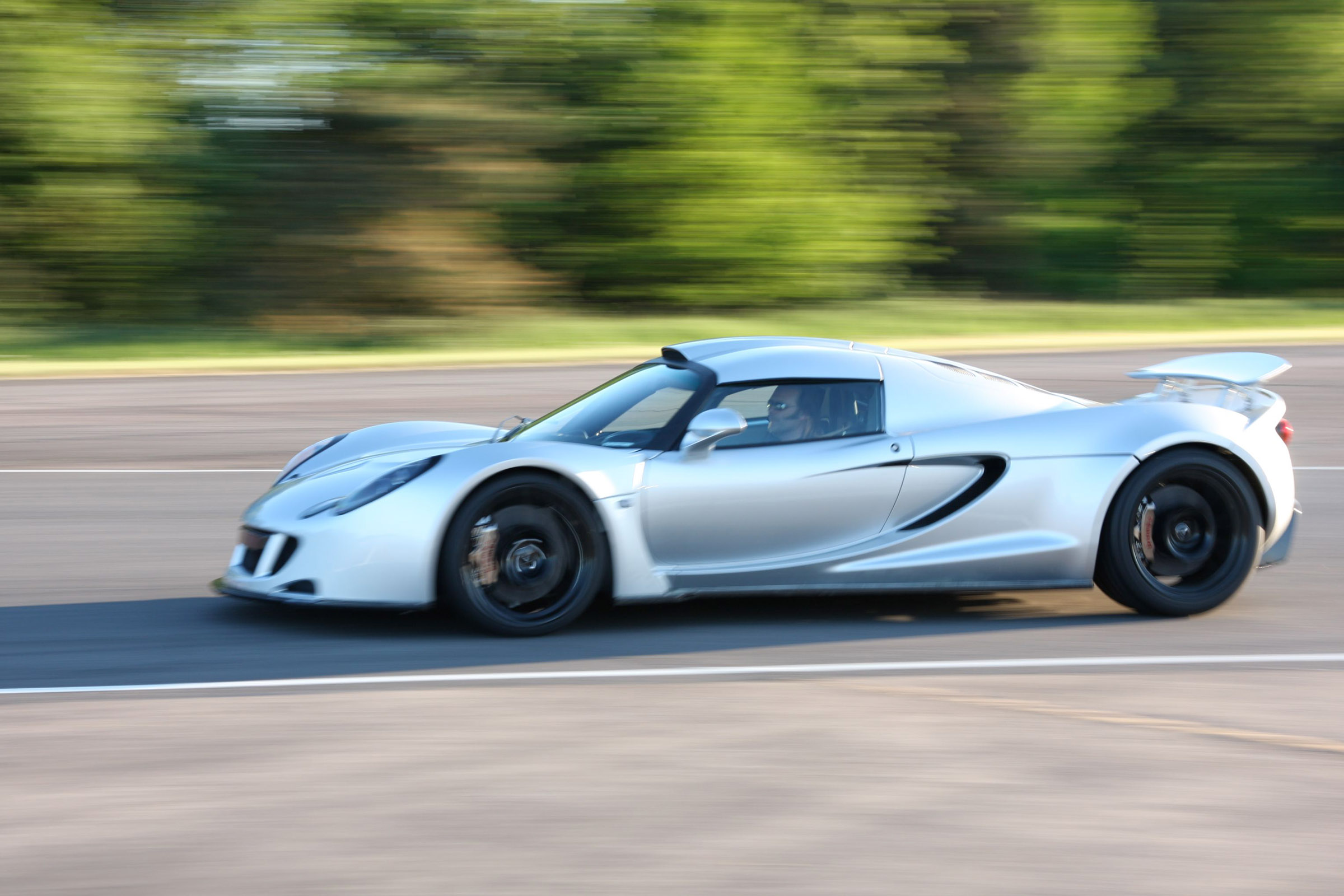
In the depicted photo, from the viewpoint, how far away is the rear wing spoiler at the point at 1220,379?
242 inches

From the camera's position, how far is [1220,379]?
20.2 ft

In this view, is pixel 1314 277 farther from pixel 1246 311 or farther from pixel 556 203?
pixel 556 203

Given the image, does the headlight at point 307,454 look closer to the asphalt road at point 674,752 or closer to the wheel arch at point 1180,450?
the asphalt road at point 674,752

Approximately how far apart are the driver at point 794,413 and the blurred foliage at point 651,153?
50.9 ft

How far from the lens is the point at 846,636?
18.3ft

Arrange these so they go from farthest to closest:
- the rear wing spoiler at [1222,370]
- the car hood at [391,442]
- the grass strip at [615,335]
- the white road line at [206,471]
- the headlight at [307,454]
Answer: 1. the grass strip at [615,335]
2. the white road line at [206,471]
3. the headlight at [307,454]
4. the rear wing spoiler at [1222,370]
5. the car hood at [391,442]

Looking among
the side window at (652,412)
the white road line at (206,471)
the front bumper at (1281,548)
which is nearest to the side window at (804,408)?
the side window at (652,412)

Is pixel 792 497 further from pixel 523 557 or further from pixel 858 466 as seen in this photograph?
pixel 523 557

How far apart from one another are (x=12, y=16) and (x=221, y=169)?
324 centimetres

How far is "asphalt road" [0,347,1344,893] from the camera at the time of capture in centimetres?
338

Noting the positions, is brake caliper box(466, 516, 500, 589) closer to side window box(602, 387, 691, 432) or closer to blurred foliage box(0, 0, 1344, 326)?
side window box(602, 387, 691, 432)

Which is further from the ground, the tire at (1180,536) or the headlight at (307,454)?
the headlight at (307,454)

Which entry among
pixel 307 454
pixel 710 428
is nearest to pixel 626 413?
Answer: pixel 710 428

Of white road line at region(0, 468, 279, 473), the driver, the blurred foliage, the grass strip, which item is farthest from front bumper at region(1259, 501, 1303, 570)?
the blurred foliage
